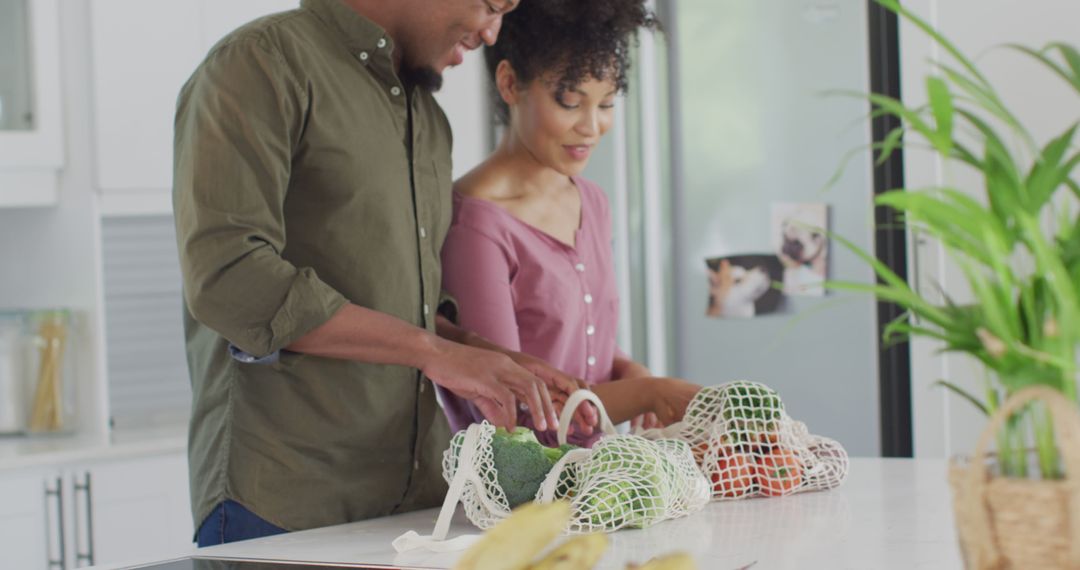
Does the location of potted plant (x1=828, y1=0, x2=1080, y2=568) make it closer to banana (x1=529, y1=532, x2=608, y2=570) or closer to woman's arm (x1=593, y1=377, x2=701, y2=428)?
banana (x1=529, y1=532, x2=608, y2=570)

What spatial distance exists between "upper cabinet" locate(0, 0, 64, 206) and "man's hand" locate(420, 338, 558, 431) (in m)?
1.79

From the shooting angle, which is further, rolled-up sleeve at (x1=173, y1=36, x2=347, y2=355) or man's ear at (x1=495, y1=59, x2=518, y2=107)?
man's ear at (x1=495, y1=59, x2=518, y2=107)

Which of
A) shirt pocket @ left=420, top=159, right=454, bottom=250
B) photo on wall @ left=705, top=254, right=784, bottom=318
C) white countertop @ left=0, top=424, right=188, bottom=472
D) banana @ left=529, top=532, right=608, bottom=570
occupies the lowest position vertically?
white countertop @ left=0, top=424, right=188, bottom=472

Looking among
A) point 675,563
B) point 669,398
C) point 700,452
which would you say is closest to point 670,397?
point 669,398

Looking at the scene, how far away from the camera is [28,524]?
9.05 feet

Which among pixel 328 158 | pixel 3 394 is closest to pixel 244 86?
pixel 328 158

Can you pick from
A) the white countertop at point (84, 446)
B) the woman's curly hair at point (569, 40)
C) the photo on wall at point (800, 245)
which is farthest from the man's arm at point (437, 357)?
the photo on wall at point (800, 245)

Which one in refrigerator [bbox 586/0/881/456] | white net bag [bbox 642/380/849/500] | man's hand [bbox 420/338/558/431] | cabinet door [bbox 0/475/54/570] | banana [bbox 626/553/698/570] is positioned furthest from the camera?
refrigerator [bbox 586/0/881/456]

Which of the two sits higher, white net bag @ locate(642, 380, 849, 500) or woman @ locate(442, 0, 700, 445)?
woman @ locate(442, 0, 700, 445)

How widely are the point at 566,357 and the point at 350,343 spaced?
0.48m

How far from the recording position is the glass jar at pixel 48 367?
3.05m

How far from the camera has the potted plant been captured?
2.63ft

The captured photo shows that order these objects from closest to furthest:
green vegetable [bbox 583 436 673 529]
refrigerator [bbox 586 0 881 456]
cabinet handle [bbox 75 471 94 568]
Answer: green vegetable [bbox 583 436 673 529] < cabinet handle [bbox 75 471 94 568] < refrigerator [bbox 586 0 881 456]

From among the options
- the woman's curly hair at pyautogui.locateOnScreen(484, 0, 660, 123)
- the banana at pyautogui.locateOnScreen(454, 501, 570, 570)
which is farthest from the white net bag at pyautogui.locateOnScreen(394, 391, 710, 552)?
the woman's curly hair at pyautogui.locateOnScreen(484, 0, 660, 123)
